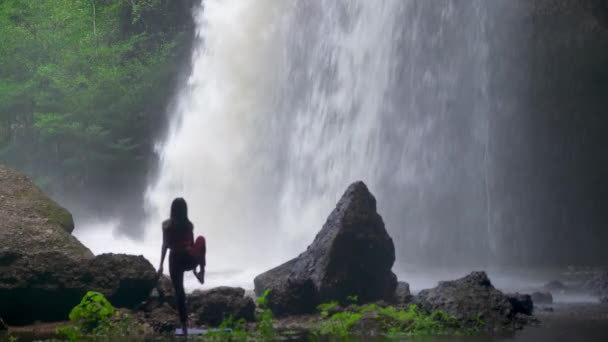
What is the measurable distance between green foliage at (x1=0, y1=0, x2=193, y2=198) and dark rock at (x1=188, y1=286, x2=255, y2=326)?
2328 cm

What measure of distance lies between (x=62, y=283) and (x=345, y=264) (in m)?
3.64

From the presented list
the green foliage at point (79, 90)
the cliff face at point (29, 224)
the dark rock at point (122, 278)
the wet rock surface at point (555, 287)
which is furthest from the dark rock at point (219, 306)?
the green foliage at point (79, 90)

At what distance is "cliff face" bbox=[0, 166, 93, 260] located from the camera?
9234mm

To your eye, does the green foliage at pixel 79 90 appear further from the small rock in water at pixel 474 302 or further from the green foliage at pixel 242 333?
the green foliage at pixel 242 333

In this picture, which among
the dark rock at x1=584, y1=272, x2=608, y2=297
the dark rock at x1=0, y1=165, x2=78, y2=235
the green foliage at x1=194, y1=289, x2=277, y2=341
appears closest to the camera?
the green foliage at x1=194, y1=289, x2=277, y2=341

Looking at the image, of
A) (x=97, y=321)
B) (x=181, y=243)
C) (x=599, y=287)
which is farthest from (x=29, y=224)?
(x=599, y=287)

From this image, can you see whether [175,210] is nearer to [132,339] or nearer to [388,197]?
[132,339]

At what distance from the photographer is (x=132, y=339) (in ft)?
24.3

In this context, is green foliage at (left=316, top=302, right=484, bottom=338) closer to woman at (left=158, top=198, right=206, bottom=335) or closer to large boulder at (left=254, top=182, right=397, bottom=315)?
large boulder at (left=254, top=182, right=397, bottom=315)

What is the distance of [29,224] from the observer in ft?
32.1

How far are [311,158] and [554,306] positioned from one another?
A: 13184mm

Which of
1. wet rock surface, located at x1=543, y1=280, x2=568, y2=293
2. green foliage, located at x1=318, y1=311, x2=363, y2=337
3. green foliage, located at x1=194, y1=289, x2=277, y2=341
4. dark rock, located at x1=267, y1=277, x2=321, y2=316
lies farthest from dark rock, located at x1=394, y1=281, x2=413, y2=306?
wet rock surface, located at x1=543, y1=280, x2=568, y2=293

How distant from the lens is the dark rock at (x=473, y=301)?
26.6 feet

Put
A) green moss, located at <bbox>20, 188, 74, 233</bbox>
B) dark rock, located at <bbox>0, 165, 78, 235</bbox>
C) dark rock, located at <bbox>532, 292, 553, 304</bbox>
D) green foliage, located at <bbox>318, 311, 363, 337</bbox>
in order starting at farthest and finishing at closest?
dark rock, located at <bbox>532, 292, 553, 304</bbox>, green moss, located at <bbox>20, 188, 74, 233</bbox>, dark rock, located at <bbox>0, 165, 78, 235</bbox>, green foliage, located at <bbox>318, 311, 363, 337</bbox>
